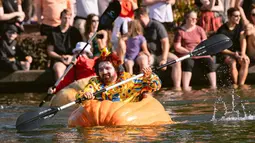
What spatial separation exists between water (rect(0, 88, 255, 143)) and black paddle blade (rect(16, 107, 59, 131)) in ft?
0.33

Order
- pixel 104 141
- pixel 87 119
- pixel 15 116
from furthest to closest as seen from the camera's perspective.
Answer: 1. pixel 15 116
2. pixel 87 119
3. pixel 104 141

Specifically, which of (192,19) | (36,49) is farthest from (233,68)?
(36,49)

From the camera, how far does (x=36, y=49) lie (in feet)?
65.9

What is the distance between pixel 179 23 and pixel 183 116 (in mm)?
6908

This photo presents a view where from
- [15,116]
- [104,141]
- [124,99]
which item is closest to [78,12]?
[15,116]

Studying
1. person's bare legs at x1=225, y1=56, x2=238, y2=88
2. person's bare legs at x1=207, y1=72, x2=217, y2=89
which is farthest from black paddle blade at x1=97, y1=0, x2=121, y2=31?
person's bare legs at x1=225, y1=56, x2=238, y2=88

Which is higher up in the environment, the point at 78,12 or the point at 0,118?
the point at 78,12

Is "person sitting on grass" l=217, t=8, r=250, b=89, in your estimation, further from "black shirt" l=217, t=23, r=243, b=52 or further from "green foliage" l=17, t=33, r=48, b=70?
"green foliage" l=17, t=33, r=48, b=70

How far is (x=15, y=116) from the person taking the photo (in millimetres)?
15125

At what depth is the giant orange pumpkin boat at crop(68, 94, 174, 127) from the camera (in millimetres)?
12688

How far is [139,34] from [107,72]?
520cm

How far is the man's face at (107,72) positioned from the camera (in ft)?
43.6

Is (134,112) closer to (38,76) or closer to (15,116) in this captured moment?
(15,116)

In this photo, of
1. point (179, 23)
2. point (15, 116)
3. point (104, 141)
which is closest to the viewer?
point (104, 141)
